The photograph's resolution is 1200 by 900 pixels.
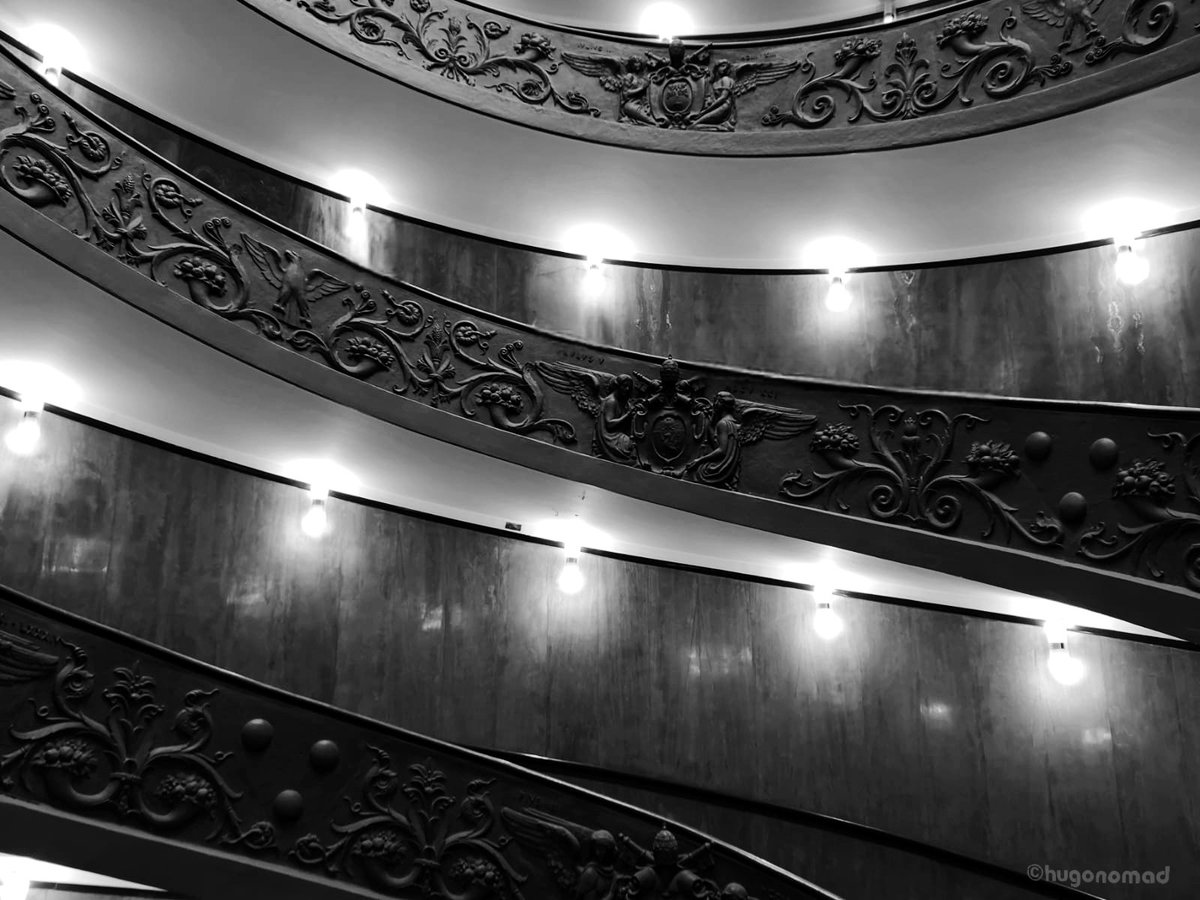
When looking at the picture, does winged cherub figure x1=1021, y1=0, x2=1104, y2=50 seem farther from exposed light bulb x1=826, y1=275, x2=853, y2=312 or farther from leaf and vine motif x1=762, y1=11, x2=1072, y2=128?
exposed light bulb x1=826, y1=275, x2=853, y2=312

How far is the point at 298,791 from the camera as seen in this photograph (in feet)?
19.5

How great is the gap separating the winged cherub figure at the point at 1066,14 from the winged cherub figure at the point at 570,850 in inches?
281

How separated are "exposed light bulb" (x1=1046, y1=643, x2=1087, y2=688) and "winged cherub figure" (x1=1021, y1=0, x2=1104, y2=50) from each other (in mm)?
4833

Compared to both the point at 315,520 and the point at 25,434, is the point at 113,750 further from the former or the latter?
the point at 315,520

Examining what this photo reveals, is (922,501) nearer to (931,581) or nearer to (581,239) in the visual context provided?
(931,581)

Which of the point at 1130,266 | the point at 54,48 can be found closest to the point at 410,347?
the point at 54,48

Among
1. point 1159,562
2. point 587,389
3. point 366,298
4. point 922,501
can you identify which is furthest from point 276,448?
point 1159,562

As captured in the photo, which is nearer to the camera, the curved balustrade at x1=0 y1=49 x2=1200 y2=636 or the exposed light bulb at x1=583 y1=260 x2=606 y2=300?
the curved balustrade at x1=0 y1=49 x2=1200 y2=636

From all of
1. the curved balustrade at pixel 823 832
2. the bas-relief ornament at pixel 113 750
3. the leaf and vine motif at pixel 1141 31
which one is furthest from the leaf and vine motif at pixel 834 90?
the bas-relief ornament at pixel 113 750

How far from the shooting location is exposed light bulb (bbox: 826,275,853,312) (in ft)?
35.1

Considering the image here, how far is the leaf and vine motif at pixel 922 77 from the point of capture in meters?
9.26

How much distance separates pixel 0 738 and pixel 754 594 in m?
6.16

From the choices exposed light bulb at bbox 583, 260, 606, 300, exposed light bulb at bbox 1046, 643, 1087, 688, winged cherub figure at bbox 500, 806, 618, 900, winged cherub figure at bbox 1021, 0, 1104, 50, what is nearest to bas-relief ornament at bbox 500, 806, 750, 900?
winged cherub figure at bbox 500, 806, 618, 900

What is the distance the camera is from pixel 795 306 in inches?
427
